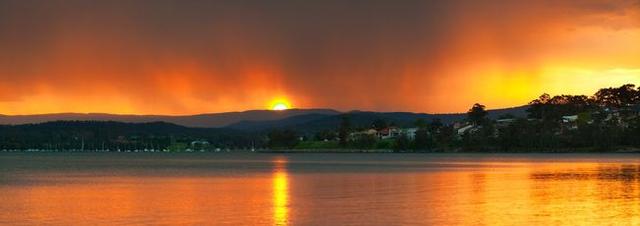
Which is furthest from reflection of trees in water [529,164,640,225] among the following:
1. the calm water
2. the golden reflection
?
the golden reflection

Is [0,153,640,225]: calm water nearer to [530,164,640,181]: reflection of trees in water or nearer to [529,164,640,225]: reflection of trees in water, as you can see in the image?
[529,164,640,225]: reflection of trees in water

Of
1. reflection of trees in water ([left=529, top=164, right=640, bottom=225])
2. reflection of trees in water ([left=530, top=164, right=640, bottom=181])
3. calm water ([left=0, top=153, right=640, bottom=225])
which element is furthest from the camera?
reflection of trees in water ([left=530, top=164, right=640, bottom=181])

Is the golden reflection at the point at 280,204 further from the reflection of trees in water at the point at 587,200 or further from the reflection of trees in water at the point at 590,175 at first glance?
the reflection of trees in water at the point at 590,175

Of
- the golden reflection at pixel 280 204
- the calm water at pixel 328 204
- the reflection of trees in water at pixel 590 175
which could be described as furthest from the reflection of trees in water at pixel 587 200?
the golden reflection at pixel 280 204

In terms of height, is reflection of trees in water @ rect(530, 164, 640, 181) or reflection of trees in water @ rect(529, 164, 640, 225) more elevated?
reflection of trees in water @ rect(530, 164, 640, 181)

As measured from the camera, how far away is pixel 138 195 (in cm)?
5819

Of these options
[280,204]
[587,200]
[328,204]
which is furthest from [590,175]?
[280,204]

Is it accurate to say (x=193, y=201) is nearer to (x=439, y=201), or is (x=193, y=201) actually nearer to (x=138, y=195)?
(x=138, y=195)

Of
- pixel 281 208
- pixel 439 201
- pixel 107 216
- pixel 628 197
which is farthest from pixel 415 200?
pixel 107 216

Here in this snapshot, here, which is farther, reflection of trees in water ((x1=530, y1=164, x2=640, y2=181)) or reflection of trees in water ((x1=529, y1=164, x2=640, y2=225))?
reflection of trees in water ((x1=530, y1=164, x2=640, y2=181))

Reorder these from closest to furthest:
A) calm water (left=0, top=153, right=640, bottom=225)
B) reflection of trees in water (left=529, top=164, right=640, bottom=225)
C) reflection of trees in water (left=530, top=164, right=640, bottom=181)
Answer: calm water (left=0, top=153, right=640, bottom=225), reflection of trees in water (left=529, top=164, right=640, bottom=225), reflection of trees in water (left=530, top=164, right=640, bottom=181)

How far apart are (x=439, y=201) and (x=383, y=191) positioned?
396 inches

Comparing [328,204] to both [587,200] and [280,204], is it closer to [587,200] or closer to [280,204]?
[280,204]

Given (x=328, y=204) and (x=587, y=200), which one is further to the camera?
(x=587, y=200)
